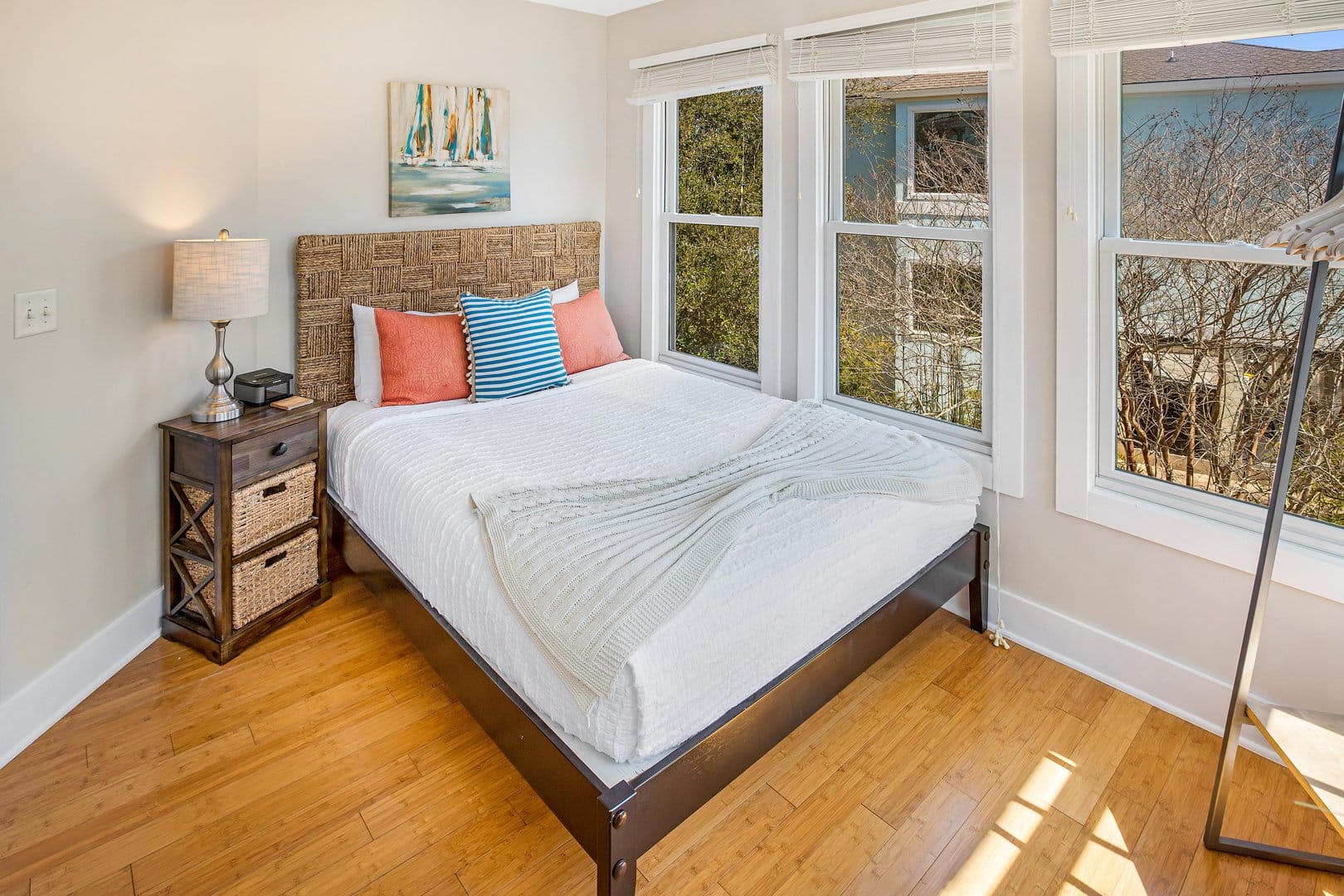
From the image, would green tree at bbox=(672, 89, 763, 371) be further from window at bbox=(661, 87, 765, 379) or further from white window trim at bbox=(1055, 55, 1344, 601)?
white window trim at bbox=(1055, 55, 1344, 601)

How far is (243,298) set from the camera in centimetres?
245

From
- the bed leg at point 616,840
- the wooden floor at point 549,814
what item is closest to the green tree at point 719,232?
the wooden floor at point 549,814

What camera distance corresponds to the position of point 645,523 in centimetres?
191

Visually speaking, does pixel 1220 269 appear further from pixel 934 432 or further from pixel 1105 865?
pixel 1105 865

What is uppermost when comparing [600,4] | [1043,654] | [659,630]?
[600,4]

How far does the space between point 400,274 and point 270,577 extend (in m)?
1.40

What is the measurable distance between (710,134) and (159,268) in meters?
2.35

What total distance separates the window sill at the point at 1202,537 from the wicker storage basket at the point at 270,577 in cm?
262

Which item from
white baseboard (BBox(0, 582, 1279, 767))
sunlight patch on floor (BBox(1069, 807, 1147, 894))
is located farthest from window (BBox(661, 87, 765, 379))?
sunlight patch on floor (BBox(1069, 807, 1147, 894))

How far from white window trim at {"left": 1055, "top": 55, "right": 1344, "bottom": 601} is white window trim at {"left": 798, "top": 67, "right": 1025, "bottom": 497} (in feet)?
0.45

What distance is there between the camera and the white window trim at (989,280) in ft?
7.93

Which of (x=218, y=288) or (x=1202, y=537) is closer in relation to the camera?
(x=1202, y=537)

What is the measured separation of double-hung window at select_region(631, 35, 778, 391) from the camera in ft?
10.8

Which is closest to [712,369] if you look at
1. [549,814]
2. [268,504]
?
[268,504]
